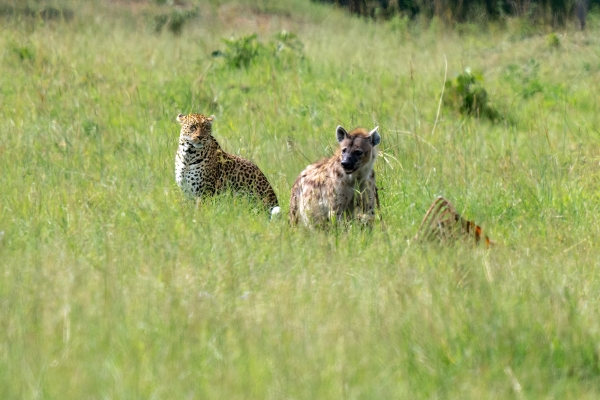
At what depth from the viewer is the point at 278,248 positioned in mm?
5844

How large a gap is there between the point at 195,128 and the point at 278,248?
7.93ft

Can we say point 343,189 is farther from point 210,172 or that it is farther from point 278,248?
point 278,248

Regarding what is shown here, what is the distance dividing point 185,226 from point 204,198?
1.42 m

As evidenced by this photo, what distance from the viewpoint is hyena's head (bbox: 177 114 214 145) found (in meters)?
7.89

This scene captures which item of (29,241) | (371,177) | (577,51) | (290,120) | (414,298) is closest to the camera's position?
(414,298)

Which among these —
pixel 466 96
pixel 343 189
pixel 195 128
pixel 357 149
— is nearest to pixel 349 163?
pixel 357 149

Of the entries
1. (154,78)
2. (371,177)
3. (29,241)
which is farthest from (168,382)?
(154,78)

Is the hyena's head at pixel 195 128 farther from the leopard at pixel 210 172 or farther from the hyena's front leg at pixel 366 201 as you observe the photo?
the hyena's front leg at pixel 366 201

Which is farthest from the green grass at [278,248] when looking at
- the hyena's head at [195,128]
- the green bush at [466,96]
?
the hyena's head at [195,128]

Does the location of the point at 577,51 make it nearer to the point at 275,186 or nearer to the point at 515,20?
the point at 515,20

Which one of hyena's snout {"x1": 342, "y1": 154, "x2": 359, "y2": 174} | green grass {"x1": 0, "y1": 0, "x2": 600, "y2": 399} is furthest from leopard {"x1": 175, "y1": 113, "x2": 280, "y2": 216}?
hyena's snout {"x1": 342, "y1": 154, "x2": 359, "y2": 174}

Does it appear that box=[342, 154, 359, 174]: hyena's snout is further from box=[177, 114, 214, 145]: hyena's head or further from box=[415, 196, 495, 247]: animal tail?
box=[177, 114, 214, 145]: hyena's head

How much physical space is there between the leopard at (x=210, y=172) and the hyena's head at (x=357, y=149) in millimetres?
813

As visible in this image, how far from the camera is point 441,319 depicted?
4.43 m
